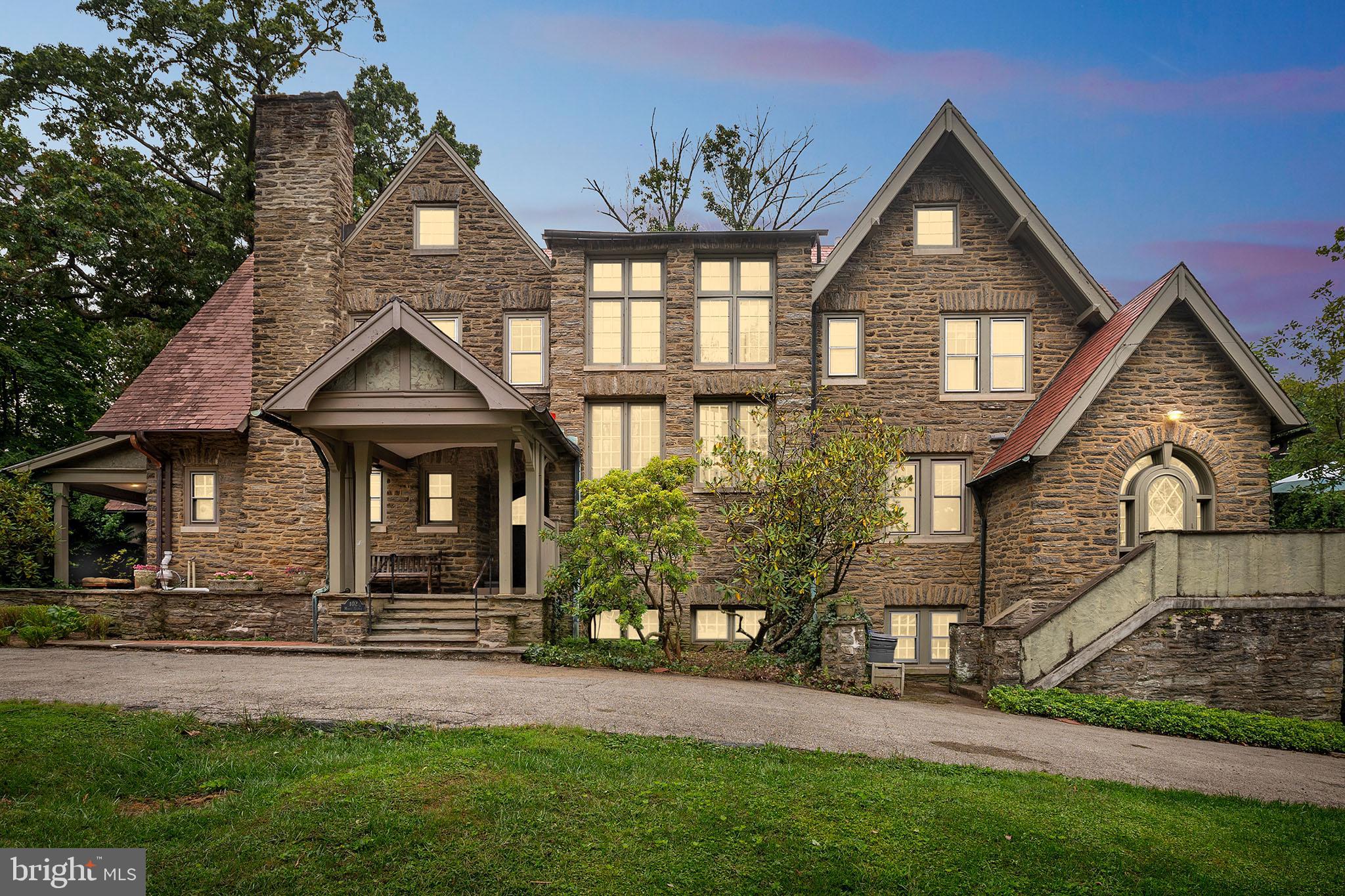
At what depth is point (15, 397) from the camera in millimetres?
22312

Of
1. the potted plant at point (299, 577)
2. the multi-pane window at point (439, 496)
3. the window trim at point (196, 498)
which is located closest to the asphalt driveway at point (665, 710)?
the potted plant at point (299, 577)

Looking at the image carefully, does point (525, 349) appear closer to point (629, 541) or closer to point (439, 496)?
point (439, 496)

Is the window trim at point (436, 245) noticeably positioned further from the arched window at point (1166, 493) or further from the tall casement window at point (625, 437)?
the arched window at point (1166, 493)

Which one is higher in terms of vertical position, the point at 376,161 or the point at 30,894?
the point at 376,161

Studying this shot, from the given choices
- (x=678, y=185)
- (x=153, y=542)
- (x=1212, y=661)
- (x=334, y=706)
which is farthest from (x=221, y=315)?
(x=1212, y=661)

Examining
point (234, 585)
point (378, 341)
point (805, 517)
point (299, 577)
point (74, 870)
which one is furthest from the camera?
point (299, 577)

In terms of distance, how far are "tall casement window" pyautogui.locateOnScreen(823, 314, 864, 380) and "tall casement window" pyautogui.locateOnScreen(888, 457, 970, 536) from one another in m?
2.28

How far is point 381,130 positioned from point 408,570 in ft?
63.5

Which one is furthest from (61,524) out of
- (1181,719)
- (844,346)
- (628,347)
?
(1181,719)

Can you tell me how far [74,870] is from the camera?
4570 mm

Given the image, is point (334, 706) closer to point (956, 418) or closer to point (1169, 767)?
point (1169, 767)

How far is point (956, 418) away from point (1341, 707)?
7750 millimetres

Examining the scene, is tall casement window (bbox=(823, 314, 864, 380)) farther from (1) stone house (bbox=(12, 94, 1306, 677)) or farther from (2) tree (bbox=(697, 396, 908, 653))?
(2) tree (bbox=(697, 396, 908, 653))

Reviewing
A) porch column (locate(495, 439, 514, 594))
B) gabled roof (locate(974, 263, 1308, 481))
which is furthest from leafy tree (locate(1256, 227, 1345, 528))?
porch column (locate(495, 439, 514, 594))
